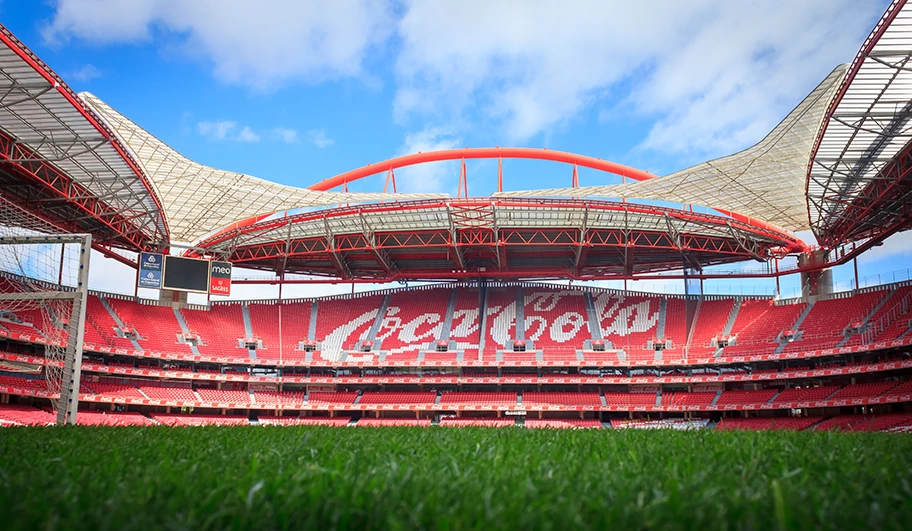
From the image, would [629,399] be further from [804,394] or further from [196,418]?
[196,418]

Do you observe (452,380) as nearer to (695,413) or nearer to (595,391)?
(595,391)

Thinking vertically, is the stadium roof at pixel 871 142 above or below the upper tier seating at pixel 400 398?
above

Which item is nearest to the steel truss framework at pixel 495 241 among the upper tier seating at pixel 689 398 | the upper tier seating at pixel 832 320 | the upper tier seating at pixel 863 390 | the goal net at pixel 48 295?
the upper tier seating at pixel 832 320

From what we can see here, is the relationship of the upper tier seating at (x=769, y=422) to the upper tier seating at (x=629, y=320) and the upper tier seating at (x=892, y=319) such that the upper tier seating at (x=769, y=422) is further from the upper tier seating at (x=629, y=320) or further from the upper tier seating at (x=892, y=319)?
the upper tier seating at (x=629, y=320)

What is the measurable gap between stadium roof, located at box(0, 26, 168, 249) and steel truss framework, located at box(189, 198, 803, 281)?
306 inches

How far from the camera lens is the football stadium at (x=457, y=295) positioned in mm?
29656

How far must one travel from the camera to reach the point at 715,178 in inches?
1528

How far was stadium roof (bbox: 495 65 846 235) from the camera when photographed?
33344 mm

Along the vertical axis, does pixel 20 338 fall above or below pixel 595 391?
above

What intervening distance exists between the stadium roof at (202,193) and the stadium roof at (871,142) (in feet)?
73.4

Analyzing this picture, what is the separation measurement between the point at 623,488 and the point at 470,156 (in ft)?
156

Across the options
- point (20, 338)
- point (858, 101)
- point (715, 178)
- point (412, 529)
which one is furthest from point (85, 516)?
point (20, 338)

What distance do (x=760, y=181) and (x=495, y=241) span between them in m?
17.3

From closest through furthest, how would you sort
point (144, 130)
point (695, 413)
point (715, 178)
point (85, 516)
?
point (85, 516) → point (144, 130) → point (715, 178) → point (695, 413)
